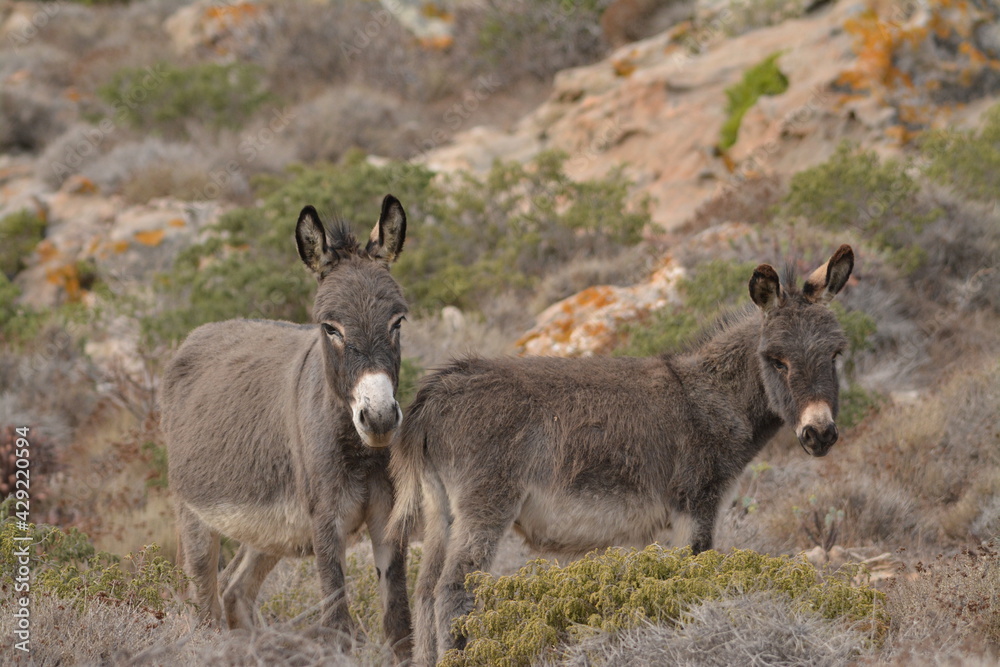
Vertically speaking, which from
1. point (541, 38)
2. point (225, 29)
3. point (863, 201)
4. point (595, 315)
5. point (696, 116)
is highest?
point (225, 29)

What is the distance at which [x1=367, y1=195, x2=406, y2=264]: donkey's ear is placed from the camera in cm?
516

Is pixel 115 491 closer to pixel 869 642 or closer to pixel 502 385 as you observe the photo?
pixel 502 385

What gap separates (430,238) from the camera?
12688 mm

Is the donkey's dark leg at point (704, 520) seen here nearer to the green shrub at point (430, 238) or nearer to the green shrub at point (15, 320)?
the green shrub at point (430, 238)

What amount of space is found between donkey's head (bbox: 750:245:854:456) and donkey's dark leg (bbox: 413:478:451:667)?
193cm

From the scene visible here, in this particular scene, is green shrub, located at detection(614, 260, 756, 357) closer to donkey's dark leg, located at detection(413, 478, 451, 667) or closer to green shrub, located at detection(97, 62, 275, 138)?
donkey's dark leg, located at detection(413, 478, 451, 667)

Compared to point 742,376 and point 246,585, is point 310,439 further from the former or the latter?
point 742,376

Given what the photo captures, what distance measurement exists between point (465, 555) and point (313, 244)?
1.80 metres

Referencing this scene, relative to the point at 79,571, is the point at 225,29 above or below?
above

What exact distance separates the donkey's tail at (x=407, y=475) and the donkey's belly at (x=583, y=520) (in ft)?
1.83

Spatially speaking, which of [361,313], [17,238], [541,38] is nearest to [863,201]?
[361,313]

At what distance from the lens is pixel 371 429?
4.42 meters

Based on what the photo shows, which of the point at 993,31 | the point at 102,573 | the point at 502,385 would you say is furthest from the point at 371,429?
the point at 993,31

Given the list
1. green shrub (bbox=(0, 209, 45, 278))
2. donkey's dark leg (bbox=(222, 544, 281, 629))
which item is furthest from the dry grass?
green shrub (bbox=(0, 209, 45, 278))
